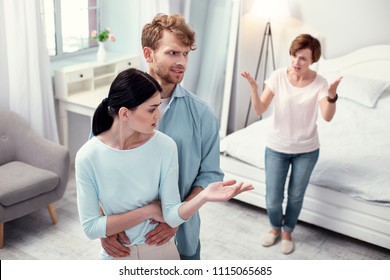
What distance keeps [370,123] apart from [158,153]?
2.50 metres

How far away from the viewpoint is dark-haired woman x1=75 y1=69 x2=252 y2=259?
133 centimetres

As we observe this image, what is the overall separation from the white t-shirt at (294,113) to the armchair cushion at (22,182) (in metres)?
1.29

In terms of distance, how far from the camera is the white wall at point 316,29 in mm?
3826

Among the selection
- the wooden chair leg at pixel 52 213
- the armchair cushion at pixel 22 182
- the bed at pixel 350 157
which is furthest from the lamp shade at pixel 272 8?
the wooden chair leg at pixel 52 213

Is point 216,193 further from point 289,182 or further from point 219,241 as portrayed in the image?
point 219,241

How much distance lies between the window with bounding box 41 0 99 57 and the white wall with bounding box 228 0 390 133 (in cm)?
122

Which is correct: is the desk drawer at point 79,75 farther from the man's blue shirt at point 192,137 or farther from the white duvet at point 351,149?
the man's blue shirt at point 192,137

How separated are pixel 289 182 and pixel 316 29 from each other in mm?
1666

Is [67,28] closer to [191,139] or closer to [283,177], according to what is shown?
[283,177]

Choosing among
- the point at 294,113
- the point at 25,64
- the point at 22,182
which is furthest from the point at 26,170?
the point at 294,113

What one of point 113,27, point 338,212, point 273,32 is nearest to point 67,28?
point 113,27

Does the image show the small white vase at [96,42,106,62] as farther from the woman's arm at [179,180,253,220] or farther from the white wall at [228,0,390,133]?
the woman's arm at [179,180,253,220]

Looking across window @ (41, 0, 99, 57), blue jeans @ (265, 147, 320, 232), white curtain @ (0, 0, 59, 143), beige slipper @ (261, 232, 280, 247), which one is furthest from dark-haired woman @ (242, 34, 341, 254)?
window @ (41, 0, 99, 57)
